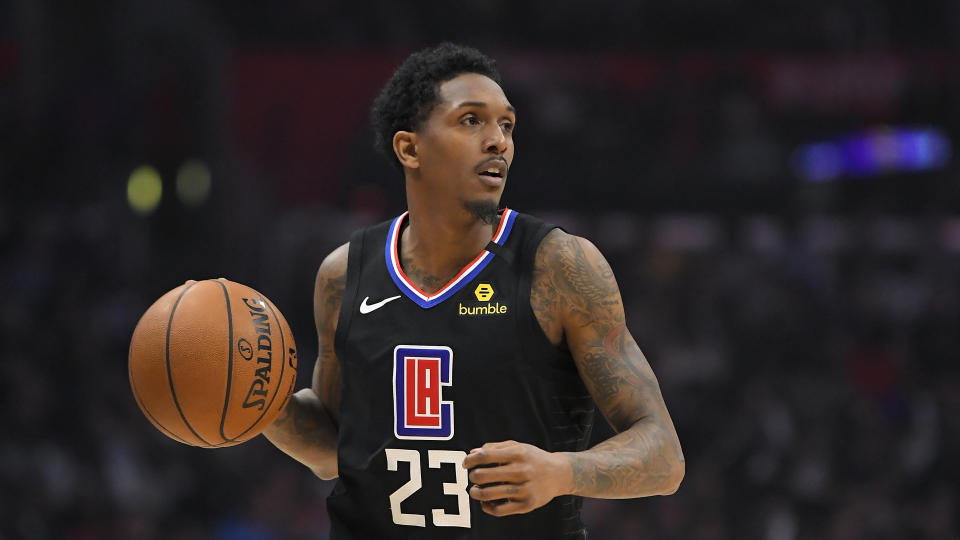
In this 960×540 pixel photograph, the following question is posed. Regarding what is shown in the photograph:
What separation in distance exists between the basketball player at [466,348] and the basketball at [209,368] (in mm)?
201

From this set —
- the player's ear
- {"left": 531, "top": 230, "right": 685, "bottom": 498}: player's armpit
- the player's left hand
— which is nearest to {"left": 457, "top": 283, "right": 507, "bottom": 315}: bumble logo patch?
{"left": 531, "top": 230, "right": 685, "bottom": 498}: player's armpit

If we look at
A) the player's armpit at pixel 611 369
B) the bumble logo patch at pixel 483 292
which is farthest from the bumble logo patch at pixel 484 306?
the player's armpit at pixel 611 369

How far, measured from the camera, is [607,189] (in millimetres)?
9055

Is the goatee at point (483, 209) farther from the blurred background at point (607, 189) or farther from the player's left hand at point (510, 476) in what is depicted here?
the blurred background at point (607, 189)

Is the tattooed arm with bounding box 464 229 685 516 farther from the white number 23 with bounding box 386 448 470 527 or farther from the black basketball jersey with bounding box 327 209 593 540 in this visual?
the white number 23 with bounding box 386 448 470 527

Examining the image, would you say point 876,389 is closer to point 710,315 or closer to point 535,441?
point 710,315

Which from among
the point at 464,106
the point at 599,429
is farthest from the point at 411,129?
the point at 599,429

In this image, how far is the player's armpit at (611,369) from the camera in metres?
2.50

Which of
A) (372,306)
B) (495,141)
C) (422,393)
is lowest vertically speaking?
(422,393)

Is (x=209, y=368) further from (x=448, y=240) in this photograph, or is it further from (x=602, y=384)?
(x=602, y=384)

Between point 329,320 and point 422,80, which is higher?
point 422,80

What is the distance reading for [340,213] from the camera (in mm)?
8820

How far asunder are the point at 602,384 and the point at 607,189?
649cm

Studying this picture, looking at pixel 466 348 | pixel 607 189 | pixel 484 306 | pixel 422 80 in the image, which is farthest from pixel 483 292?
pixel 607 189
